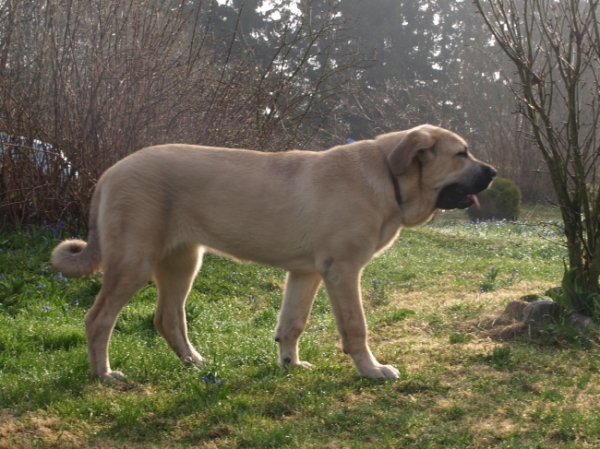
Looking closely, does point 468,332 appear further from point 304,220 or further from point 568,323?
point 304,220

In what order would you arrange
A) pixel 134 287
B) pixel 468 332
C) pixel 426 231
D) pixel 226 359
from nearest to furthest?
pixel 134 287, pixel 226 359, pixel 468 332, pixel 426 231

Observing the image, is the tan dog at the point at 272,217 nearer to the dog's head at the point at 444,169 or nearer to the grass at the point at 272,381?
the dog's head at the point at 444,169

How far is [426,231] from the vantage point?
15.5 metres

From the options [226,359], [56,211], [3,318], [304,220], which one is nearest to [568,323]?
[304,220]

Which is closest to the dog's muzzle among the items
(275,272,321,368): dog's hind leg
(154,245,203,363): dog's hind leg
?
(275,272,321,368): dog's hind leg

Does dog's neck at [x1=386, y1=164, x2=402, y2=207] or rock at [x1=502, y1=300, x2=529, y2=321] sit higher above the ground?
dog's neck at [x1=386, y1=164, x2=402, y2=207]

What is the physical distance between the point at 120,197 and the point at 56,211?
4588 millimetres

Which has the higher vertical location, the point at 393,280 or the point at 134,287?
the point at 134,287

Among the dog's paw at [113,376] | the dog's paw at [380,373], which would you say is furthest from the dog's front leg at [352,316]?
the dog's paw at [113,376]

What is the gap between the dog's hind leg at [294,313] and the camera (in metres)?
5.16

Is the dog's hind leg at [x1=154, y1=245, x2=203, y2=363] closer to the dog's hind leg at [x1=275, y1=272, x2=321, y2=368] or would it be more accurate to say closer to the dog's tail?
the dog's tail

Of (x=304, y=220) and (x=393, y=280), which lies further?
(x=393, y=280)

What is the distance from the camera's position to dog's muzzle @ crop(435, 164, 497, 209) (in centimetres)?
516

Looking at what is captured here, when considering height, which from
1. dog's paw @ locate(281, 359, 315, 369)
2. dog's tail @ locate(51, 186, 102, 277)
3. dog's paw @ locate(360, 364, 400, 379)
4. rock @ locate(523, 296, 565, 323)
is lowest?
dog's paw @ locate(281, 359, 315, 369)
